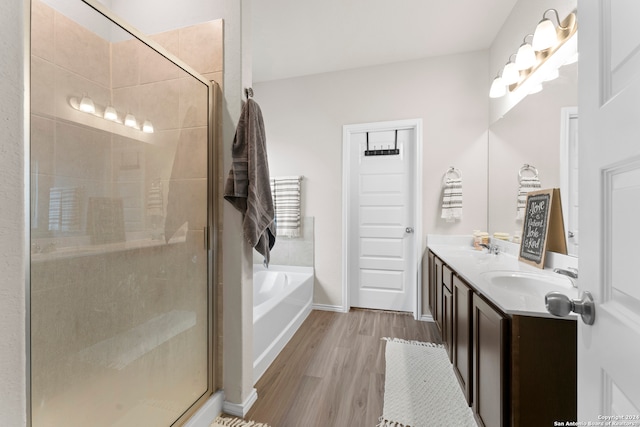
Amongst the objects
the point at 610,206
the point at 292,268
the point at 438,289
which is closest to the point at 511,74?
the point at 438,289

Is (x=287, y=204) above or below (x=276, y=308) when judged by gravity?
above

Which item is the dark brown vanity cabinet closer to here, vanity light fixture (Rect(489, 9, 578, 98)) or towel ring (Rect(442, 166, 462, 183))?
towel ring (Rect(442, 166, 462, 183))

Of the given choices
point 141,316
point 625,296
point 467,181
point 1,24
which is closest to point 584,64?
point 625,296

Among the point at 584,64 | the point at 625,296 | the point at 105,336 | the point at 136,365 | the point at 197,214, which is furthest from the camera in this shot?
the point at 197,214

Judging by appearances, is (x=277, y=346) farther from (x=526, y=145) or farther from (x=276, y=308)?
(x=526, y=145)

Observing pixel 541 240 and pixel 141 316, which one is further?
pixel 541 240

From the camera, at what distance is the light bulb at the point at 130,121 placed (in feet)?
3.57

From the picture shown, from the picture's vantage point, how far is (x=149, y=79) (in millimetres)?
1178

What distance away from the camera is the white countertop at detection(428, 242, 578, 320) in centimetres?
96

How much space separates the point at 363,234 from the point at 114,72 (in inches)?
99.0

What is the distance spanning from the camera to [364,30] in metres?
2.32

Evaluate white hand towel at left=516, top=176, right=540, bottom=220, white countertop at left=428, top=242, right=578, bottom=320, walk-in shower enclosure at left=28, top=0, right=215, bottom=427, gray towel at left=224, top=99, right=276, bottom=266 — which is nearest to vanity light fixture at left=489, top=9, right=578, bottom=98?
white hand towel at left=516, top=176, right=540, bottom=220

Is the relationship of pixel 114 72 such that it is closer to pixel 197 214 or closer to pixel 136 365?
pixel 197 214

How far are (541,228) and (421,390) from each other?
1.30 meters
